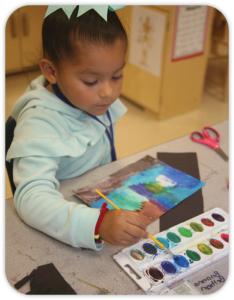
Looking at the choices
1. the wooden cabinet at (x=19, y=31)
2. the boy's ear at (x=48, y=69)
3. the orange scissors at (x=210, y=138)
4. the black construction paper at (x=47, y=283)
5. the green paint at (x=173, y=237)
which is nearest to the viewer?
the black construction paper at (x=47, y=283)

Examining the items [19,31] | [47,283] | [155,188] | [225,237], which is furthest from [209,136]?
[19,31]

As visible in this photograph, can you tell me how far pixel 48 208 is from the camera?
699 mm

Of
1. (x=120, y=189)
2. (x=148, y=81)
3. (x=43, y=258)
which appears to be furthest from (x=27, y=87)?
Result: (x=148, y=81)

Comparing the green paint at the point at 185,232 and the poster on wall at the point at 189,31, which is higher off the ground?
the poster on wall at the point at 189,31

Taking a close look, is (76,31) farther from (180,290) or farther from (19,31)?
(19,31)

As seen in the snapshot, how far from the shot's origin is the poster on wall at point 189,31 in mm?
2121

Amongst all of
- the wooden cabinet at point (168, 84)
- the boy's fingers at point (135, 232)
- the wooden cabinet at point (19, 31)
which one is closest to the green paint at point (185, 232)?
the boy's fingers at point (135, 232)

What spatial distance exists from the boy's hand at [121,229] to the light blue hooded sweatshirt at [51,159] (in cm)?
2

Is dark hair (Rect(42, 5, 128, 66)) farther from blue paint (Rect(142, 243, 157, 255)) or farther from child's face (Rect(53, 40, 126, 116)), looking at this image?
blue paint (Rect(142, 243, 157, 255))

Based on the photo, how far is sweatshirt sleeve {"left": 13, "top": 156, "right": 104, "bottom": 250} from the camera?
0.67 metres

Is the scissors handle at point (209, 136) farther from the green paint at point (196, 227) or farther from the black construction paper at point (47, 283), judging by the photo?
the black construction paper at point (47, 283)

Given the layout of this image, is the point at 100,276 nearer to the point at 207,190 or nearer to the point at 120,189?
the point at 120,189

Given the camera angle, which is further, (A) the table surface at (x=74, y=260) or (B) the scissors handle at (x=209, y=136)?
(B) the scissors handle at (x=209, y=136)

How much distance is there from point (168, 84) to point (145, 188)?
1.59m
